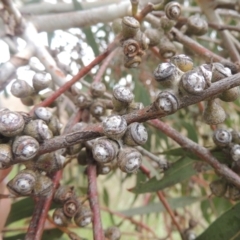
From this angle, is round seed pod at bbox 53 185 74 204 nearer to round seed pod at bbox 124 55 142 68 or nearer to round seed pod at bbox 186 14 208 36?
round seed pod at bbox 124 55 142 68

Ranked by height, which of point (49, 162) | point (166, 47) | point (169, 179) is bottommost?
point (169, 179)

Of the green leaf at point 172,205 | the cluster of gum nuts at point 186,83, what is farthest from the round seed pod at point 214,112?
the green leaf at point 172,205

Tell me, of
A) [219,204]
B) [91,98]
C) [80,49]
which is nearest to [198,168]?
[91,98]

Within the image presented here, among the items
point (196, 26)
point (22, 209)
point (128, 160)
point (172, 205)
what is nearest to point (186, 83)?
point (128, 160)

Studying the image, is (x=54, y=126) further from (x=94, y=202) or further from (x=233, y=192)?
(x=233, y=192)

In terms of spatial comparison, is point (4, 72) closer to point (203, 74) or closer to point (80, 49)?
point (203, 74)

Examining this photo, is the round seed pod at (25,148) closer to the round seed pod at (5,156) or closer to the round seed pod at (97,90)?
the round seed pod at (5,156)

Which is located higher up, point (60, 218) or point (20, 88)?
point (20, 88)
